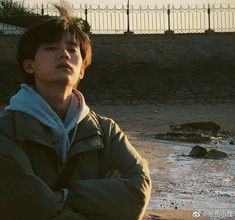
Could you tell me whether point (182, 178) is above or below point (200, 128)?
above

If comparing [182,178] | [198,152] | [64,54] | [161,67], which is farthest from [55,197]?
[161,67]

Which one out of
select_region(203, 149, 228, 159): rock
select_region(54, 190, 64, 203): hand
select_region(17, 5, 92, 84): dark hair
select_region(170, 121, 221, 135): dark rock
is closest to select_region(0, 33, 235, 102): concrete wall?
select_region(170, 121, 221, 135): dark rock

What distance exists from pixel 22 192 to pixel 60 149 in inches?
8.3

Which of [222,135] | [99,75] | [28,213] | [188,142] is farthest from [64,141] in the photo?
[99,75]

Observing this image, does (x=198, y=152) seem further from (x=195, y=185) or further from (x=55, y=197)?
(x=55, y=197)

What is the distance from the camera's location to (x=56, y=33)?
2469mm

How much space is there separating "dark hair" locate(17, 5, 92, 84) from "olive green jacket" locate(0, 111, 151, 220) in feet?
0.86

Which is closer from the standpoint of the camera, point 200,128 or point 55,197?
point 55,197

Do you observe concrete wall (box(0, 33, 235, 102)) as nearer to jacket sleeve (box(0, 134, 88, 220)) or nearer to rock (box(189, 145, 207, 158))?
rock (box(189, 145, 207, 158))

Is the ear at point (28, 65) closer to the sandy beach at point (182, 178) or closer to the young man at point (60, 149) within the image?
the young man at point (60, 149)

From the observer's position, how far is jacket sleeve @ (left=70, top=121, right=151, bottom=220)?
2.28m

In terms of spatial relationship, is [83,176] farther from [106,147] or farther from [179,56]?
[179,56]

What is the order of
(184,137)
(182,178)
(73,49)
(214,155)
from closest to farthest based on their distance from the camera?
(73,49), (182,178), (214,155), (184,137)

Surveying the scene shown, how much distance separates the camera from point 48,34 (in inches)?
97.2
